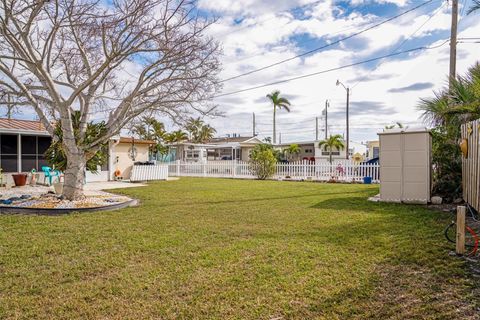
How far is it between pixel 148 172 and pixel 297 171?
8.16m

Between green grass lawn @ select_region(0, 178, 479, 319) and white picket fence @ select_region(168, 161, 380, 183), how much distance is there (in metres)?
9.81

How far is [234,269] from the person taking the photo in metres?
3.68

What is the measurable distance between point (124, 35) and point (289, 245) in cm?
636

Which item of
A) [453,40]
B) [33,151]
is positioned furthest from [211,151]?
[453,40]

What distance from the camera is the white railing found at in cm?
1620

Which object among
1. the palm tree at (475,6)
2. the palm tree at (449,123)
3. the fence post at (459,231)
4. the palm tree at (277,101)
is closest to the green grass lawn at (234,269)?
the fence post at (459,231)

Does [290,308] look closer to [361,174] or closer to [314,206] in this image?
[314,206]

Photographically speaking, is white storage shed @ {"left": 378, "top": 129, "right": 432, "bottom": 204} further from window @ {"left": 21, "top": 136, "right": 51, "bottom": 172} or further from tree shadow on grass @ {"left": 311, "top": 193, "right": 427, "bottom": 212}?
window @ {"left": 21, "top": 136, "right": 51, "bottom": 172}

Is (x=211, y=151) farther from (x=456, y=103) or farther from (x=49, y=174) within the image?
(x=456, y=103)

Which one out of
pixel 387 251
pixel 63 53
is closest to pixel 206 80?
pixel 63 53

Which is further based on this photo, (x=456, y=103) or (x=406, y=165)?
(x=406, y=165)

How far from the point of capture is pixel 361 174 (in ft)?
53.3

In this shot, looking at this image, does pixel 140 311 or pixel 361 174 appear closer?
pixel 140 311

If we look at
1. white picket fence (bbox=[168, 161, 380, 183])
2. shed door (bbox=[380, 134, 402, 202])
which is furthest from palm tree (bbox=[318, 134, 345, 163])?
shed door (bbox=[380, 134, 402, 202])
